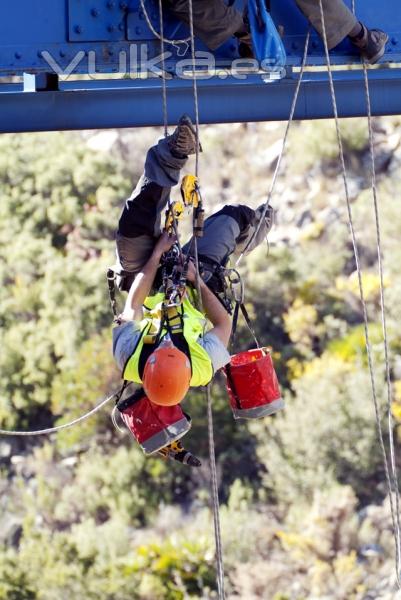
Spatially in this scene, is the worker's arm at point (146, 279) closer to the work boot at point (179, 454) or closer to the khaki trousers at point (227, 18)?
the work boot at point (179, 454)

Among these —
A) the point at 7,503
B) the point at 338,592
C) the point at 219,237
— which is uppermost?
the point at 219,237

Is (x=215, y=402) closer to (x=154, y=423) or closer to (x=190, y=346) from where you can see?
(x=154, y=423)

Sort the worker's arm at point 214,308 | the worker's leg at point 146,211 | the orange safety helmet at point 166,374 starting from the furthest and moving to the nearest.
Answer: the worker's leg at point 146,211 < the worker's arm at point 214,308 < the orange safety helmet at point 166,374

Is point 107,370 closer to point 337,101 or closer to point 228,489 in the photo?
point 228,489

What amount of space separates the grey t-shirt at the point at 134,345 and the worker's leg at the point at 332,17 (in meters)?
2.04

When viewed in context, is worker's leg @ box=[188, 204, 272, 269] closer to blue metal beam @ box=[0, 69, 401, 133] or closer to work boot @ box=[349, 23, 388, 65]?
blue metal beam @ box=[0, 69, 401, 133]

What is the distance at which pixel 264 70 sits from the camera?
7.32 m

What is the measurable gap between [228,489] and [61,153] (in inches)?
303

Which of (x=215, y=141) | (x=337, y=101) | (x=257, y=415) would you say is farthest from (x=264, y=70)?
(x=215, y=141)

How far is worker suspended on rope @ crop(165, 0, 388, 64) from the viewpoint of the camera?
23.3 feet

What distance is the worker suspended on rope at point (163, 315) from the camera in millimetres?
6098

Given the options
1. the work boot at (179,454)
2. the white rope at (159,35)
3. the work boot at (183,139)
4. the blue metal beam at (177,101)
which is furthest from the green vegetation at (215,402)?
the work boot at (183,139)

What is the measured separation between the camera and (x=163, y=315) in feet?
20.2

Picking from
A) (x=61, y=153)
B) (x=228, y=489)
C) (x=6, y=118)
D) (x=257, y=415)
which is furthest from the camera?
(x=61, y=153)
